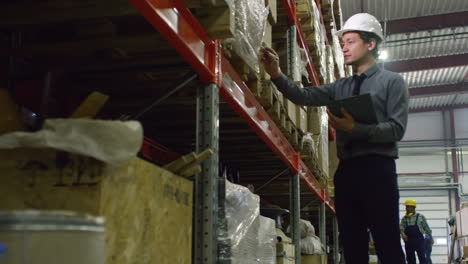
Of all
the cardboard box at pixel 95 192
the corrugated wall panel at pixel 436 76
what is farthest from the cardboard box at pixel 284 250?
the corrugated wall panel at pixel 436 76

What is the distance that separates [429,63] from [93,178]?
16.8 meters

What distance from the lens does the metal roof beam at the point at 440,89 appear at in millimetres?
19078

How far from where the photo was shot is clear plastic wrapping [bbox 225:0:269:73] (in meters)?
3.22

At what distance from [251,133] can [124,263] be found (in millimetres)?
3244

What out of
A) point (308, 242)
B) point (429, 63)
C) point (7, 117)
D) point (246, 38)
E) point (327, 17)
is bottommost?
point (308, 242)

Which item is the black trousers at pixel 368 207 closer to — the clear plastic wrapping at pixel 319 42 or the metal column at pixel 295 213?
the metal column at pixel 295 213

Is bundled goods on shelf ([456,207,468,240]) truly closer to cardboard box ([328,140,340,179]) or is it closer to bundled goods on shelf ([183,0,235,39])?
cardboard box ([328,140,340,179])

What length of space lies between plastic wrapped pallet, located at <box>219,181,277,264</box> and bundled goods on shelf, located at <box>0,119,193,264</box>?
3.88 feet

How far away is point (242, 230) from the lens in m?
3.45

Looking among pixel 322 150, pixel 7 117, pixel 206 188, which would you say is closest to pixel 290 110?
pixel 322 150

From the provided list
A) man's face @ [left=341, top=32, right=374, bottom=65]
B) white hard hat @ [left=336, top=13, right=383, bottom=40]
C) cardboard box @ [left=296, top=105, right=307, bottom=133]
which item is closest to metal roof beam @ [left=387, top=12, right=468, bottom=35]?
cardboard box @ [left=296, top=105, right=307, bottom=133]

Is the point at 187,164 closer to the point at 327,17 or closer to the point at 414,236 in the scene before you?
the point at 327,17

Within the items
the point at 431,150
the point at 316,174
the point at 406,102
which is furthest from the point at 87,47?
the point at 431,150

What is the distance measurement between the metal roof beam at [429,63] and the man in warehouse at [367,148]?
545 inches
